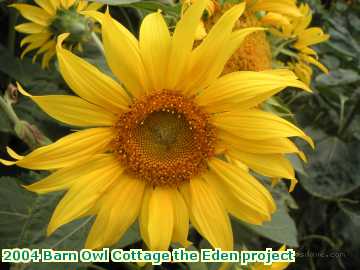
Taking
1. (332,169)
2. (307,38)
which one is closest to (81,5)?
(307,38)

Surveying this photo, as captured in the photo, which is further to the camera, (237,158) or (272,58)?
(272,58)

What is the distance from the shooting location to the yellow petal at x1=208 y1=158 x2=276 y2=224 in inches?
39.0

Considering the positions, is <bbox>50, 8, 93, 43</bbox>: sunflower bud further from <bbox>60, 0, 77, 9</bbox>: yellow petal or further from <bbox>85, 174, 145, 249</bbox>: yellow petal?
<bbox>85, 174, 145, 249</bbox>: yellow petal

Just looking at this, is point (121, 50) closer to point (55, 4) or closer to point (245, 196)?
point (245, 196)

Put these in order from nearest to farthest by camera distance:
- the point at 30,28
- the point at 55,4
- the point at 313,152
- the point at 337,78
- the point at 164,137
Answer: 1. the point at 164,137
2. the point at 55,4
3. the point at 30,28
4. the point at 337,78
5. the point at 313,152

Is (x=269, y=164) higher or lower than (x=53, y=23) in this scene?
lower

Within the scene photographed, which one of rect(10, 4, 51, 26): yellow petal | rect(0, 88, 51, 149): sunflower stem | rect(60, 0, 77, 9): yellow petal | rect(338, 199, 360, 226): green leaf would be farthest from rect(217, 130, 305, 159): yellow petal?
rect(338, 199, 360, 226): green leaf

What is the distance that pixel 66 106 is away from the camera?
950mm

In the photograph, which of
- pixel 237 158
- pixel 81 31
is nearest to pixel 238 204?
pixel 237 158

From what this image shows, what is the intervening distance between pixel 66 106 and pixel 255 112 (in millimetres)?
299

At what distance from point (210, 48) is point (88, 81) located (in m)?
0.20

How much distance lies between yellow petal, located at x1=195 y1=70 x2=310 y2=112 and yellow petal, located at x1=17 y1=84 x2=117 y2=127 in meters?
0.19

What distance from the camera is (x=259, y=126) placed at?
0.96 m

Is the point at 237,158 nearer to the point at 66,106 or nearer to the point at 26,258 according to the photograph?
the point at 66,106
